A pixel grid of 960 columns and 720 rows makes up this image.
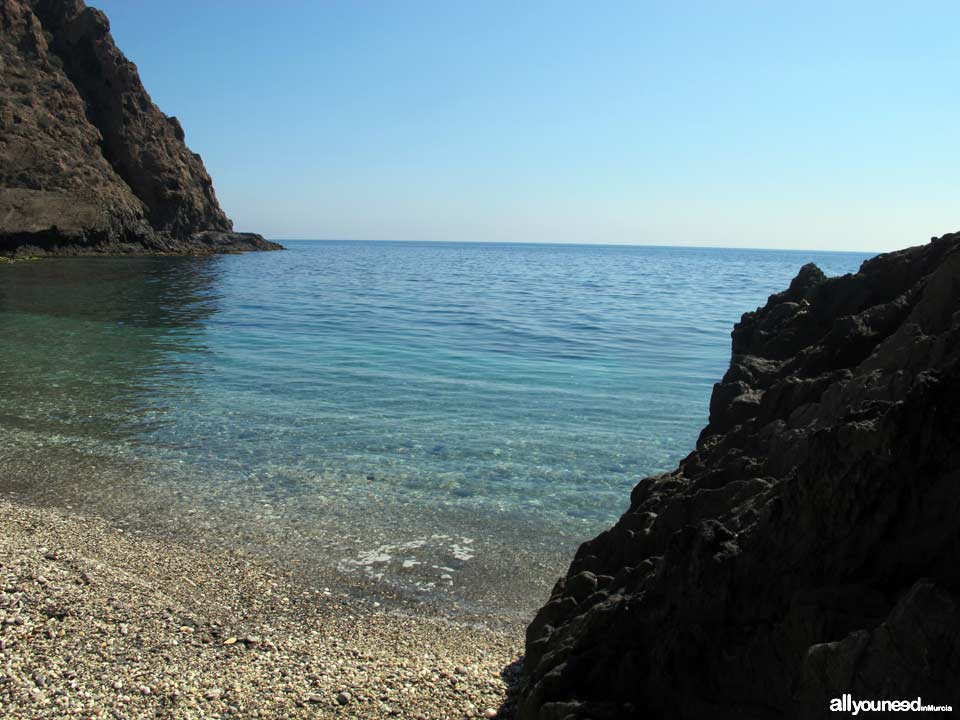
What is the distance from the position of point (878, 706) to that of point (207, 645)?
163 inches

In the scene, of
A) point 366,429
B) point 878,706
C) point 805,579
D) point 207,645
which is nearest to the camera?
point 878,706

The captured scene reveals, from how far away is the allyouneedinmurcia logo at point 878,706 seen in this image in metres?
2.31

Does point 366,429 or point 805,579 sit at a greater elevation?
point 805,579

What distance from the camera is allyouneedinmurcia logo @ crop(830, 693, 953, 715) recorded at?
2.31 meters

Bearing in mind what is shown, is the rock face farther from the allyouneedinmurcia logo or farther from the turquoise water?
the turquoise water

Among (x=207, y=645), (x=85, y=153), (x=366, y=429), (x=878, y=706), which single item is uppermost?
(x=85, y=153)

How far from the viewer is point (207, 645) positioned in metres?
4.96

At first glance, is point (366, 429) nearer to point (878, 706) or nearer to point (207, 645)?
point (207, 645)

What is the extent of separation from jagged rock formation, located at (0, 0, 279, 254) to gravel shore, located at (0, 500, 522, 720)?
184 ft

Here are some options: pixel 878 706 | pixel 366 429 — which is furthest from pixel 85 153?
pixel 878 706

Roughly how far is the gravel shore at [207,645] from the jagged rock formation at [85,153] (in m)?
56.1

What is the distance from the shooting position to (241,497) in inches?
326

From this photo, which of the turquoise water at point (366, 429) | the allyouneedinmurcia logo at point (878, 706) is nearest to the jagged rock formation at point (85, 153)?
the turquoise water at point (366, 429)

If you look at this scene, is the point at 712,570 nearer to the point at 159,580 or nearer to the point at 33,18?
the point at 159,580
